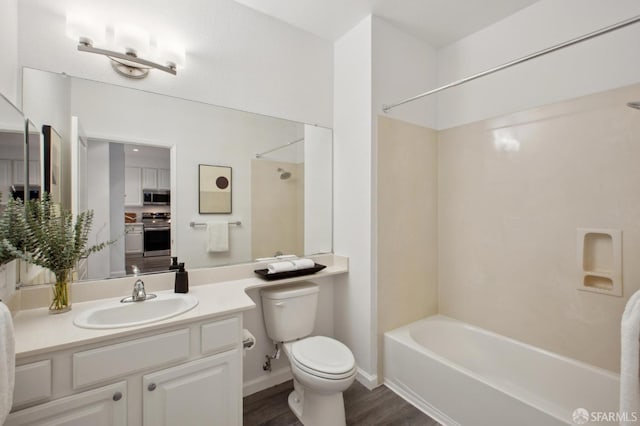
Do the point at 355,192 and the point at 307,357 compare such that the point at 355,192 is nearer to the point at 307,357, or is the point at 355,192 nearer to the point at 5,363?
the point at 307,357

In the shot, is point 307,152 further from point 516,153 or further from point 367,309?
point 516,153

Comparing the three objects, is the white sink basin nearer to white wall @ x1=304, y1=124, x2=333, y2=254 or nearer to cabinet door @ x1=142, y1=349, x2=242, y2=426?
cabinet door @ x1=142, y1=349, x2=242, y2=426

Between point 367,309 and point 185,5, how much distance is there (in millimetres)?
2382

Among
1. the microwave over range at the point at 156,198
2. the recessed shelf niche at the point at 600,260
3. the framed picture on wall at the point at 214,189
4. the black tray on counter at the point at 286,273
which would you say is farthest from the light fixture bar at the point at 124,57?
the recessed shelf niche at the point at 600,260

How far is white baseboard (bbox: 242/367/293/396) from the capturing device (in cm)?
196

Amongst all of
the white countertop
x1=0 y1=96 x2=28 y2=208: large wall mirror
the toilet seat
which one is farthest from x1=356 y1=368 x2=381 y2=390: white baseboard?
x1=0 y1=96 x2=28 y2=208: large wall mirror

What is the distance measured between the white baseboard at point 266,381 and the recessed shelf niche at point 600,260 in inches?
80.9

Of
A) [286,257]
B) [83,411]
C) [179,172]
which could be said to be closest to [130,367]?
[83,411]

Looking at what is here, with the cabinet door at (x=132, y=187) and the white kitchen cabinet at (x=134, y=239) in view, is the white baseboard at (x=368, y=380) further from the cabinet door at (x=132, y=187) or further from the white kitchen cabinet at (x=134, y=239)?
the cabinet door at (x=132, y=187)

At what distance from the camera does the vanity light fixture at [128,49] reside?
1.45 meters

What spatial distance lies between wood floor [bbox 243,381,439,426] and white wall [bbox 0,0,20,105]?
7.00ft

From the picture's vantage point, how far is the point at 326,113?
2371mm

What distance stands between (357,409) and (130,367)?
140cm

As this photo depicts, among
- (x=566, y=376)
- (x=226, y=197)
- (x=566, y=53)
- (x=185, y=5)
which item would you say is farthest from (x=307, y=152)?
(x=566, y=376)
